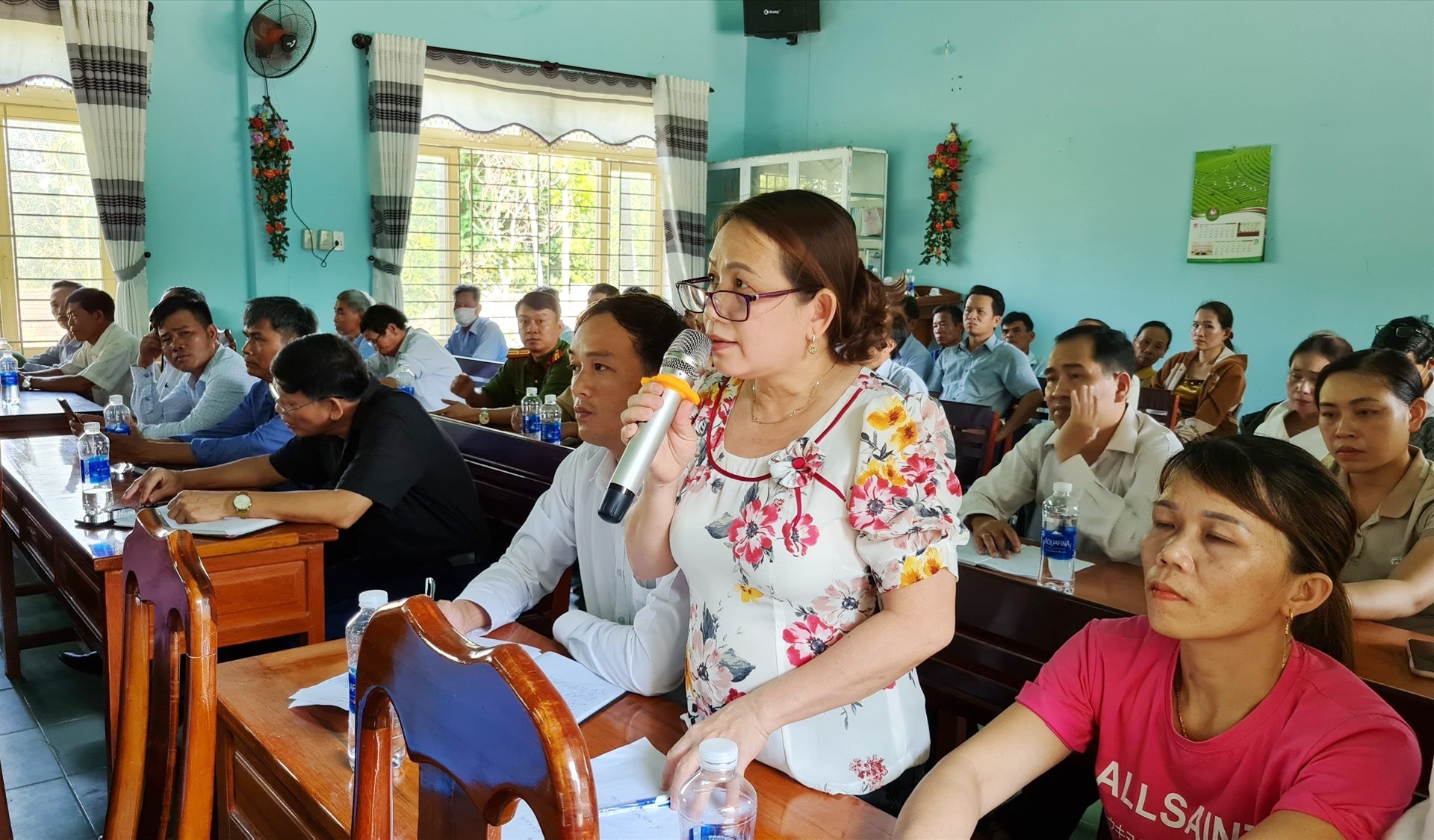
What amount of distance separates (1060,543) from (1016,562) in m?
0.18

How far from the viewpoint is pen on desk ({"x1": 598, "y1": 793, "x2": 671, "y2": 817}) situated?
3.59ft

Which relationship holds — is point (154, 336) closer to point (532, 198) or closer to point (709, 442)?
point (532, 198)

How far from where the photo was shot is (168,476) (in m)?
2.71

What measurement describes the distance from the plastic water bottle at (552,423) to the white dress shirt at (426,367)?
1.44 meters

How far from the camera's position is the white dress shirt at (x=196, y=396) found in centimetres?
373

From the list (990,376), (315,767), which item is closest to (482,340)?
(990,376)

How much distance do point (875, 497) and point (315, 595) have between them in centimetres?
178

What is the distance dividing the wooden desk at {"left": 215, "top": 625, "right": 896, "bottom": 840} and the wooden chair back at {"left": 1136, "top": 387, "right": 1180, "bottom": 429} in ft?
11.9

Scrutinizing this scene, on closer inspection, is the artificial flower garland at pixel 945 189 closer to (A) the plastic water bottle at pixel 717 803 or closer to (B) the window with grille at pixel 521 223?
(B) the window with grille at pixel 521 223

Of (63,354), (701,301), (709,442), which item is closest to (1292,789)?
(709,442)

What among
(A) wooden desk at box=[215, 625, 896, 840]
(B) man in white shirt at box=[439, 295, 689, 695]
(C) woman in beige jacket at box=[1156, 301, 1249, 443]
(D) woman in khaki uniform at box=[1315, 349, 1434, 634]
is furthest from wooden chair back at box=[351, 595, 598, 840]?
(C) woman in beige jacket at box=[1156, 301, 1249, 443]

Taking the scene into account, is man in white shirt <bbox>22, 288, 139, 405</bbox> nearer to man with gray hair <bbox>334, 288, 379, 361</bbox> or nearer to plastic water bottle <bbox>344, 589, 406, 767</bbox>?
man with gray hair <bbox>334, 288, 379, 361</bbox>

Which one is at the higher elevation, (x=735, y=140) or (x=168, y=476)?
(x=735, y=140)

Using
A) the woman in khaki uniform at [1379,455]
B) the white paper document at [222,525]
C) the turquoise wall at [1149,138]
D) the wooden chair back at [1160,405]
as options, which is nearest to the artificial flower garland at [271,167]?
the turquoise wall at [1149,138]
